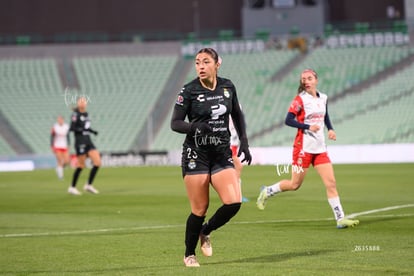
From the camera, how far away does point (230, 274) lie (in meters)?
9.51

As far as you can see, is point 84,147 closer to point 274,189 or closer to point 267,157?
point 274,189

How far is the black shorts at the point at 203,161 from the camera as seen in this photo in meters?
10.1

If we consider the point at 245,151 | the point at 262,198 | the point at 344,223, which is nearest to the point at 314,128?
the point at 344,223

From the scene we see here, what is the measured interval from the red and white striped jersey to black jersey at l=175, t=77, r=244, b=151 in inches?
198

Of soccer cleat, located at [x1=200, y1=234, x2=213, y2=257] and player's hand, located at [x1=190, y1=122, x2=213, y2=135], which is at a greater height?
player's hand, located at [x1=190, y1=122, x2=213, y2=135]

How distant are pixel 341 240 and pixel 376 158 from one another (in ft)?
98.9

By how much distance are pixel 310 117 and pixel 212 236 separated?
2902 millimetres

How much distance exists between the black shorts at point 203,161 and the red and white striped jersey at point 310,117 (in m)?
5.03

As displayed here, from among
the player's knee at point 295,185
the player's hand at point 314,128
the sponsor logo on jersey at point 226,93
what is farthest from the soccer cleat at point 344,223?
the sponsor logo on jersey at point 226,93

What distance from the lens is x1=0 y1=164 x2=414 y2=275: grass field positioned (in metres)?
10.3

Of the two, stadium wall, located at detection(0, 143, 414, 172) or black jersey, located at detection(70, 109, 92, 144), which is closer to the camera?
black jersey, located at detection(70, 109, 92, 144)

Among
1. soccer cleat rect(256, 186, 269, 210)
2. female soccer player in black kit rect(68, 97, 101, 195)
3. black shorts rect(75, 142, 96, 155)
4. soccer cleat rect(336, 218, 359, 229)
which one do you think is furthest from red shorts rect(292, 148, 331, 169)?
black shorts rect(75, 142, 96, 155)

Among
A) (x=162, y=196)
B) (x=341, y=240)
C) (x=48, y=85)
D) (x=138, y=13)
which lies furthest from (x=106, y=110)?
(x=341, y=240)

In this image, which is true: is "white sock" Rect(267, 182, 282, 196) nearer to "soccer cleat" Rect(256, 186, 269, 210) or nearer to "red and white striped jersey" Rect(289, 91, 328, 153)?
"soccer cleat" Rect(256, 186, 269, 210)
